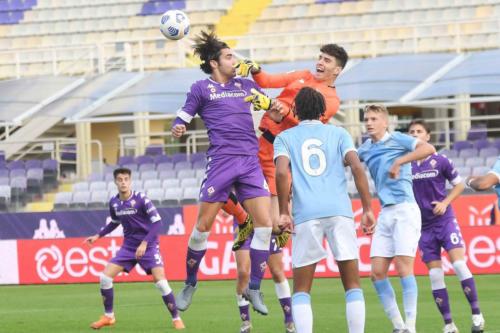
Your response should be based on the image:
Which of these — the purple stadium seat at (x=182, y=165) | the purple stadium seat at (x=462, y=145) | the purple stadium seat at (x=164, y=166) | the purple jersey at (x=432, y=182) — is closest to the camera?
the purple jersey at (x=432, y=182)

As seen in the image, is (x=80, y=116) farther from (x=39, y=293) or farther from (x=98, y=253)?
(x=39, y=293)

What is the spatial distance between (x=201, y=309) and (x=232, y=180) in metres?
4.94

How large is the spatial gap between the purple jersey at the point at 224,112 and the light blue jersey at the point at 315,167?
6.86ft

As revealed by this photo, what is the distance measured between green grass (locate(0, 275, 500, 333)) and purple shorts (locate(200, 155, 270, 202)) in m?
1.96

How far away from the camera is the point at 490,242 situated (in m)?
20.3

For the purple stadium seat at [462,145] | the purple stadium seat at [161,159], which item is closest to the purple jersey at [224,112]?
the purple stadium seat at [462,145]

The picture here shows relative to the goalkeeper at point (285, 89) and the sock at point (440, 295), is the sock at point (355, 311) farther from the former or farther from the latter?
the sock at point (440, 295)

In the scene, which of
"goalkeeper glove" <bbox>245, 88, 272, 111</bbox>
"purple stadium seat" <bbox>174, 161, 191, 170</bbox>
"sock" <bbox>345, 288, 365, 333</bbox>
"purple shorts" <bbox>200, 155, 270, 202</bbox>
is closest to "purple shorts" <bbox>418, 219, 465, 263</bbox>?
"purple shorts" <bbox>200, 155, 270, 202</bbox>

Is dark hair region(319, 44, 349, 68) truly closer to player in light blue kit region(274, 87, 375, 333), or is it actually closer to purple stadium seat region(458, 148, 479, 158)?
player in light blue kit region(274, 87, 375, 333)

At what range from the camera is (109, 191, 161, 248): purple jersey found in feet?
47.6

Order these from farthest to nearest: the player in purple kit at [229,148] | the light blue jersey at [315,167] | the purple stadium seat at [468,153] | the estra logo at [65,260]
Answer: the purple stadium seat at [468,153] < the estra logo at [65,260] < the player in purple kit at [229,148] < the light blue jersey at [315,167]

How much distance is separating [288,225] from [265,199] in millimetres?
2096

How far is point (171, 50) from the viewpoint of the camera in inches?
1410

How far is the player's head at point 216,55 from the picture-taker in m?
11.7
